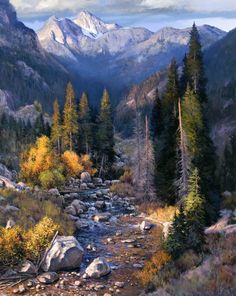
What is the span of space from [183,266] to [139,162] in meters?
31.7

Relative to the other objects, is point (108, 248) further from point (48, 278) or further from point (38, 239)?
point (48, 278)

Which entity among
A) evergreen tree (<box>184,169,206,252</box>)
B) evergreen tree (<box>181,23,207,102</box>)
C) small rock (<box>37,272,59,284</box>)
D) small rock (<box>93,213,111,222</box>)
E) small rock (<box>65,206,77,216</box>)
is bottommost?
small rock (<box>65,206,77,216</box>)

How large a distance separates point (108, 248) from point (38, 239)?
253 inches

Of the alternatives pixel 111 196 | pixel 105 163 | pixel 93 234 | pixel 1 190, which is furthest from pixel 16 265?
pixel 105 163

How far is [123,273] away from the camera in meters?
29.8

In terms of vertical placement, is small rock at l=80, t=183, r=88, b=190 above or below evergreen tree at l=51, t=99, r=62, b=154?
below

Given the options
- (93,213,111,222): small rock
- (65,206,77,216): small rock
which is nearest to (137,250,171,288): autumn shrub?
(93,213,111,222): small rock

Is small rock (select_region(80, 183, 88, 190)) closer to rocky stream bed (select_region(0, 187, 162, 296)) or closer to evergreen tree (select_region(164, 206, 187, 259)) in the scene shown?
rocky stream bed (select_region(0, 187, 162, 296))

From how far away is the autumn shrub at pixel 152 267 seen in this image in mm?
27106

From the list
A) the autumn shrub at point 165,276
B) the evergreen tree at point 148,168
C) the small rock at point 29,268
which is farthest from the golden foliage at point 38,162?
the autumn shrub at point 165,276

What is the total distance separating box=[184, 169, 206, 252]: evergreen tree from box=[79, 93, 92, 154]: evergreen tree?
143ft

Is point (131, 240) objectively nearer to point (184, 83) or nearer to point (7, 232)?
point (7, 232)

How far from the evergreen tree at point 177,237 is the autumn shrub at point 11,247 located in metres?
10.4

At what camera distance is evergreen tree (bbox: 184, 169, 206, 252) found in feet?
95.9
